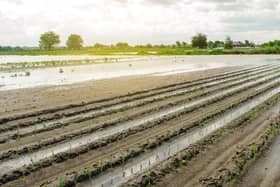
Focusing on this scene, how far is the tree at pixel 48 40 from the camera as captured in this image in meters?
114

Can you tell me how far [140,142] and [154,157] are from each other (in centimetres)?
103

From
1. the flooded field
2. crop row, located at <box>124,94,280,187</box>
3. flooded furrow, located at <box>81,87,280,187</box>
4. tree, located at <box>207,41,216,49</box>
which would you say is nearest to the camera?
crop row, located at <box>124,94,280,187</box>

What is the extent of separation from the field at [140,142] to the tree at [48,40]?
347 feet

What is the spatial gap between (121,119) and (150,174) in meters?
4.50

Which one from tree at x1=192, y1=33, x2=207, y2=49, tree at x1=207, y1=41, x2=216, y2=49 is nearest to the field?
tree at x1=192, y1=33, x2=207, y2=49

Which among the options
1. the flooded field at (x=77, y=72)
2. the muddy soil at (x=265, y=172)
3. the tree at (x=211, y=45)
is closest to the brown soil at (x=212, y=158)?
the muddy soil at (x=265, y=172)

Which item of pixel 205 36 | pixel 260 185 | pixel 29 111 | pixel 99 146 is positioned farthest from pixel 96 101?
pixel 205 36

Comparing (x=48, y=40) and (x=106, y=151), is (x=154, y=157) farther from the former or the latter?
(x=48, y=40)

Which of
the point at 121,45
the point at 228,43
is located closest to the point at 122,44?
the point at 121,45

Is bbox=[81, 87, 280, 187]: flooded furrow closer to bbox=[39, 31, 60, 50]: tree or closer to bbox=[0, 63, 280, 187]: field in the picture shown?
bbox=[0, 63, 280, 187]: field

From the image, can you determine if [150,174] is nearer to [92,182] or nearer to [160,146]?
[92,182]

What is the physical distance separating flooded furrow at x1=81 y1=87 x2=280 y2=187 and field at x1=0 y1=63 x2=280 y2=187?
→ 17 millimetres

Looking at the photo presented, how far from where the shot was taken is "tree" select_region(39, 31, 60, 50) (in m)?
114

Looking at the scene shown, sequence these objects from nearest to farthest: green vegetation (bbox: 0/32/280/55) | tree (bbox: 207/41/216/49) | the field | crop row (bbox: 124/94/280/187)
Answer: crop row (bbox: 124/94/280/187)
the field
green vegetation (bbox: 0/32/280/55)
tree (bbox: 207/41/216/49)
